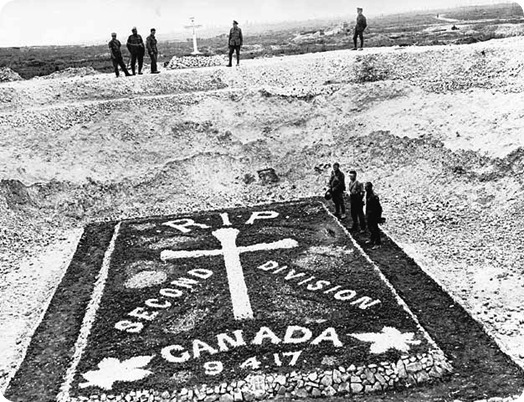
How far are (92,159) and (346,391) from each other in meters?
17.2

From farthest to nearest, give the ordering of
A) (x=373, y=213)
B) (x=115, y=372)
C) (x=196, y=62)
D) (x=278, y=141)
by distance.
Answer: (x=196, y=62)
(x=278, y=141)
(x=373, y=213)
(x=115, y=372)

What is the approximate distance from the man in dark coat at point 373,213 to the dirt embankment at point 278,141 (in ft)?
3.96

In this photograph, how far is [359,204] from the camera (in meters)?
19.2

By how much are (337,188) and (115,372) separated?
10.9m

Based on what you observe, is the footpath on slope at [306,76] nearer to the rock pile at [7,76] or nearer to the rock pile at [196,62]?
the rock pile at [196,62]

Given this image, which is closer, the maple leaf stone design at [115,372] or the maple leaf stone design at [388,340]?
the maple leaf stone design at [115,372]

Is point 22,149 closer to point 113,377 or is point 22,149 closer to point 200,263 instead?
point 200,263

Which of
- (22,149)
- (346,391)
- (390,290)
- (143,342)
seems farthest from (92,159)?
(346,391)

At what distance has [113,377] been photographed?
12.4m

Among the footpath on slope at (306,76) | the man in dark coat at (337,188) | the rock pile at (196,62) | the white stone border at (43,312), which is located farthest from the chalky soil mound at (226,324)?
the rock pile at (196,62)

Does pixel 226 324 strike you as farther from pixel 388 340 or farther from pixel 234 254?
pixel 234 254

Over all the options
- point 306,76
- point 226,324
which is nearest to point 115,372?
point 226,324

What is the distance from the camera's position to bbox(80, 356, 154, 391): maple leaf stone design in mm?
12266

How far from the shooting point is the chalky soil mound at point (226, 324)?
474 inches
